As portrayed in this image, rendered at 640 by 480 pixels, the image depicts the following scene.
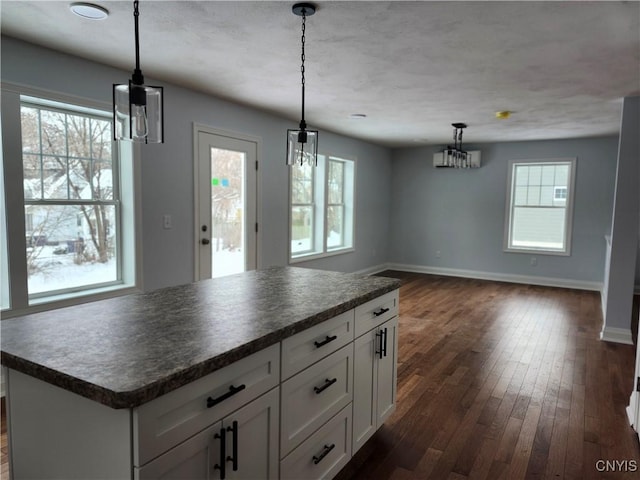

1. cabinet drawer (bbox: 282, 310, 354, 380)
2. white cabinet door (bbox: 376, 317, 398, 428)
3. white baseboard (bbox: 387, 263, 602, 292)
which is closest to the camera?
cabinet drawer (bbox: 282, 310, 354, 380)

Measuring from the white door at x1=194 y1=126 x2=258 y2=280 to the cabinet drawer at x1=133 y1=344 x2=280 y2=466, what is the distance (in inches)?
114

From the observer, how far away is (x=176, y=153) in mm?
3912

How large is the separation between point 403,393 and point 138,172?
2.77 metres

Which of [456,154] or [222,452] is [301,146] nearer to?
[222,452]

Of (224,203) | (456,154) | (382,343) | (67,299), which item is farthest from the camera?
(456,154)

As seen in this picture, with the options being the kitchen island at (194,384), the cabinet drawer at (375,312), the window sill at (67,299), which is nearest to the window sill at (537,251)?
the cabinet drawer at (375,312)

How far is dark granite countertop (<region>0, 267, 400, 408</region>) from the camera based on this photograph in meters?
1.12

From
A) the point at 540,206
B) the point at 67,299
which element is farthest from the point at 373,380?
the point at 540,206

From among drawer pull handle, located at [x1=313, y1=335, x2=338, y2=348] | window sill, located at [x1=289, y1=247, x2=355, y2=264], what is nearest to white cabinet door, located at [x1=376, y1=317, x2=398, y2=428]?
drawer pull handle, located at [x1=313, y1=335, x2=338, y2=348]

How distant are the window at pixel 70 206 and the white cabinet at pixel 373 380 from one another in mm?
2315

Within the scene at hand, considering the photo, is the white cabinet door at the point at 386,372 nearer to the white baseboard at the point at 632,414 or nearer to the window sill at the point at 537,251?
the white baseboard at the point at 632,414

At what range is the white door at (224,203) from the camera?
Answer: 4.21 metres

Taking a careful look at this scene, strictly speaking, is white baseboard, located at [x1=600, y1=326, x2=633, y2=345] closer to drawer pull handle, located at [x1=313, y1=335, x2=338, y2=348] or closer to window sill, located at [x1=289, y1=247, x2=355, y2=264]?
window sill, located at [x1=289, y1=247, x2=355, y2=264]

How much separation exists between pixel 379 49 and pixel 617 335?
12.0 feet
